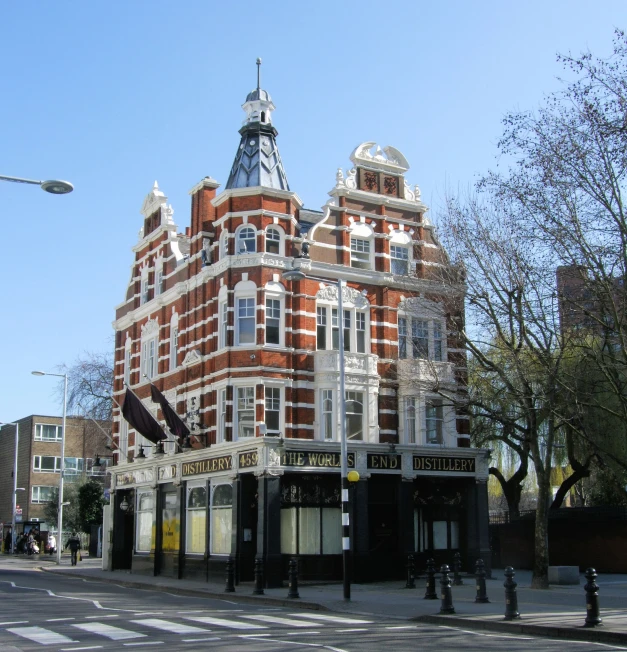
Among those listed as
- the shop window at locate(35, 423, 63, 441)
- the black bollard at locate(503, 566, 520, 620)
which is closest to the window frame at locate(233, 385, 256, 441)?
the black bollard at locate(503, 566, 520, 620)

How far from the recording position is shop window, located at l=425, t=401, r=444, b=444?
110 feet

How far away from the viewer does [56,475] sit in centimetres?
7281

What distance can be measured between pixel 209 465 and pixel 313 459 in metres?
4.46

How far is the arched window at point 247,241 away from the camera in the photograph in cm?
3219

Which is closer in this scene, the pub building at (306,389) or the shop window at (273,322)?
the pub building at (306,389)

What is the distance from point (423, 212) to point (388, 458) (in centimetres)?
1075

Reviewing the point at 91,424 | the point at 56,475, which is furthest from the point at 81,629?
the point at 56,475

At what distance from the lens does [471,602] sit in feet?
71.1

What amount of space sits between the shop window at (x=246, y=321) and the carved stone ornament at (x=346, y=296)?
8.95ft

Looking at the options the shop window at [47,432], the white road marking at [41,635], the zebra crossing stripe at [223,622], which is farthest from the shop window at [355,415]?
the shop window at [47,432]

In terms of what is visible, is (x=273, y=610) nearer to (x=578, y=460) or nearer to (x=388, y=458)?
(x=388, y=458)

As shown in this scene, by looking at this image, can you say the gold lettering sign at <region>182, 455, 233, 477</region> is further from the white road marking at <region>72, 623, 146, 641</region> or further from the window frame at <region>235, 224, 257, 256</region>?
the white road marking at <region>72, 623, 146, 641</region>

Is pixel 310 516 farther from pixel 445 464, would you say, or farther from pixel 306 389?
pixel 445 464

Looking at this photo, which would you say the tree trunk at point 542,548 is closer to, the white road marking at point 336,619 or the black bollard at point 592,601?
the white road marking at point 336,619
